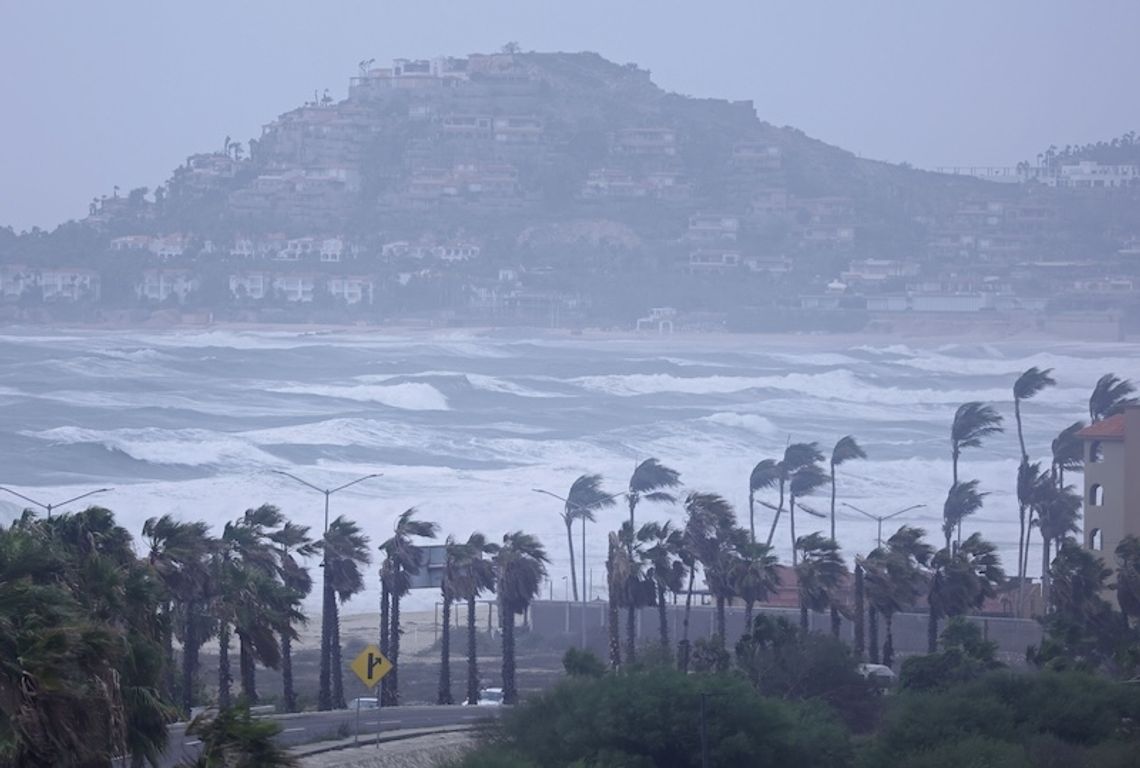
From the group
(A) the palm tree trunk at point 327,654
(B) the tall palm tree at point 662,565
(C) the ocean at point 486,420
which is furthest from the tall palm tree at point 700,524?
(C) the ocean at point 486,420

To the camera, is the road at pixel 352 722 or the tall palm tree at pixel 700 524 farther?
the tall palm tree at pixel 700 524

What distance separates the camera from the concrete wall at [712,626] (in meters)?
33.6

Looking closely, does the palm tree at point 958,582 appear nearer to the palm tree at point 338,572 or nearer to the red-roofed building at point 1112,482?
the red-roofed building at point 1112,482

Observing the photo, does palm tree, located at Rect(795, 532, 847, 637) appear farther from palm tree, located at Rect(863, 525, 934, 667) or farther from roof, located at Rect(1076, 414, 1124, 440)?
roof, located at Rect(1076, 414, 1124, 440)

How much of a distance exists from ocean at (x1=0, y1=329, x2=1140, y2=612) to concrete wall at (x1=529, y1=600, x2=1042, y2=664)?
6.62 meters

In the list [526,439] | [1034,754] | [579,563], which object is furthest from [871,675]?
[526,439]

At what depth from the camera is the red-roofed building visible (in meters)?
33.4

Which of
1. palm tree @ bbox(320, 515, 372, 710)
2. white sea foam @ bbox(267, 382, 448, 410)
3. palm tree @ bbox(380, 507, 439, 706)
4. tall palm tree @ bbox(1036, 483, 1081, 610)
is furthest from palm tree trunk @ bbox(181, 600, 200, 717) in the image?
white sea foam @ bbox(267, 382, 448, 410)

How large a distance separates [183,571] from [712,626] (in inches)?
581

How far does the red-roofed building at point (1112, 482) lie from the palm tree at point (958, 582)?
3.74m

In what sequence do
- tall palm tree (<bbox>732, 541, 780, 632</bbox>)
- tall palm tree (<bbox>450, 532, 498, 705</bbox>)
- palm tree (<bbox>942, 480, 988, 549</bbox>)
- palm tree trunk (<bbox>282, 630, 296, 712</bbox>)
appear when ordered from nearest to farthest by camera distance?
palm tree trunk (<bbox>282, 630, 296, 712</bbox>), tall palm tree (<bbox>450, 532, 498, 705</bbox>), tall palm tree (<bbox>732, 541, 780, 632</bbox>), palm tree (<bbox>942, 480, 988, 549</bbox>)

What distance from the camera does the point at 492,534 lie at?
55469mm

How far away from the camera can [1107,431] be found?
34.7 metres

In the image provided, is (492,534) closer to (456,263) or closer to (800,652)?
(800,652)
